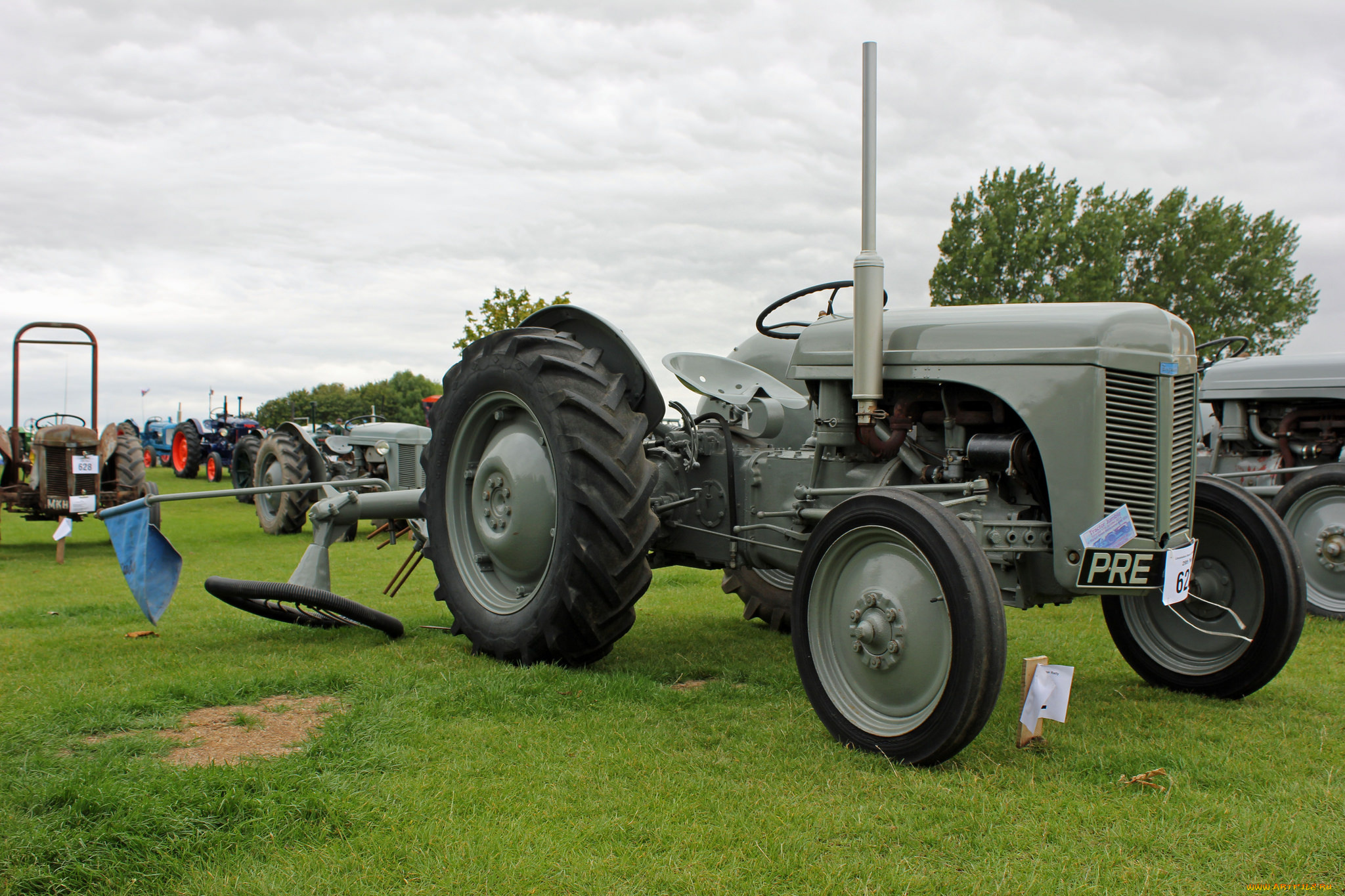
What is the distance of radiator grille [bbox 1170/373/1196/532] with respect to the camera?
135 inches

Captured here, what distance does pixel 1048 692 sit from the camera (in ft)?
10.2

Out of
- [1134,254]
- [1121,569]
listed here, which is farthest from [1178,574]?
[1134,254]

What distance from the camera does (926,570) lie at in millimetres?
3090

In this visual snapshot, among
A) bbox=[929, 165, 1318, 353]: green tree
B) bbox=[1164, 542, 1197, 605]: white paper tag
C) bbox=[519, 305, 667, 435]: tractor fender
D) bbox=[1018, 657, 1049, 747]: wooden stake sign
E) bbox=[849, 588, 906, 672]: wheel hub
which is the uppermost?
bbox=[929, 165, 1318, 353]: green tree

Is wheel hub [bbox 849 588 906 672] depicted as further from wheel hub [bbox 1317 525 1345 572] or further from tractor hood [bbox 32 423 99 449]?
tractor hood [bbox 32 423 99 449]

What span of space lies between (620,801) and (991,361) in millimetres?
1932

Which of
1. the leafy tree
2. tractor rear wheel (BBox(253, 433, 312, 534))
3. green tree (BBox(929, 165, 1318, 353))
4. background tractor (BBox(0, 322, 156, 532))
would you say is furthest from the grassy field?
the leafy tree

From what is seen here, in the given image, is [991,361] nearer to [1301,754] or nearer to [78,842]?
[1301,754]

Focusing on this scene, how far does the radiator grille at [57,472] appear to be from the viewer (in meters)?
10.1

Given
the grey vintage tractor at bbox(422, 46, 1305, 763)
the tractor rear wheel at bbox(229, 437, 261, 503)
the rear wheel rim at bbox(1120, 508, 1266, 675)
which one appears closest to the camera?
the grey vintage tractor at bbox(422, 46, 1305, 763)

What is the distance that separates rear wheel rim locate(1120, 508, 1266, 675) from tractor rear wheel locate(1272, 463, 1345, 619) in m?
2.47

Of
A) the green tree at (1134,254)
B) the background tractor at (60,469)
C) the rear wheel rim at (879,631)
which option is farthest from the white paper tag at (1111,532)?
the green tree at (1134,254)

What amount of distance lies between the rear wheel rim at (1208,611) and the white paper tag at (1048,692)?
44.2 inches

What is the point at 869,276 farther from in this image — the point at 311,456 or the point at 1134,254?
the point at 1134,254
